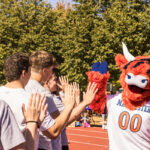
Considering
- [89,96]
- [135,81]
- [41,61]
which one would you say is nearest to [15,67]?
[41,61]

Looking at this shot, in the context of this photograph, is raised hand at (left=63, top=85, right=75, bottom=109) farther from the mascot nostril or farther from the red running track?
the red running track

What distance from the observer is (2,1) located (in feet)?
82.3

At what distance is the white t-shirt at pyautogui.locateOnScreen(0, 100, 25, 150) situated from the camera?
1852mm

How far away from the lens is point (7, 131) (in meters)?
1.86

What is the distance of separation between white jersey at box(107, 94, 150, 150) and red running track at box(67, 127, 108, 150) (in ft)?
21.9

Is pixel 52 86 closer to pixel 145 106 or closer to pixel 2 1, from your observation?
pixel 145 106

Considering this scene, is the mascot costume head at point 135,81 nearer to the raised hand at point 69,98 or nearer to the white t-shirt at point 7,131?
the raised hand at point 69,98

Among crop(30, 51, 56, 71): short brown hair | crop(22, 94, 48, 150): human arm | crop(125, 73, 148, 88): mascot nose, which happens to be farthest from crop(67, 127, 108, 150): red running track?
crop(22, 94, 48, 150): human arm

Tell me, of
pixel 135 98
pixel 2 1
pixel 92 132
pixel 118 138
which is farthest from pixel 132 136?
pixel 2 1

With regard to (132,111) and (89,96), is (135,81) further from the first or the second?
(89,96)

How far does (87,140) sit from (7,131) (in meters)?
10.5

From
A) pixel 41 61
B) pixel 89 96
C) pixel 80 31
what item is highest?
pixel 80 31

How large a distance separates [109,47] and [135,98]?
15.4 m

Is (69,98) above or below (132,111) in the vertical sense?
above
